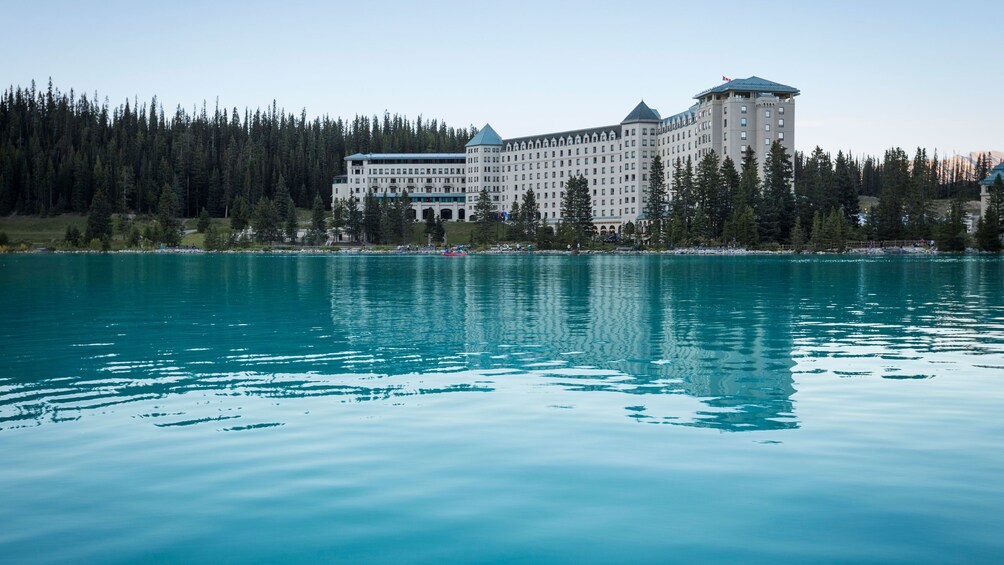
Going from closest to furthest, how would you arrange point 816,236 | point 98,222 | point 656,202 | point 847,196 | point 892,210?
1. point 816,236
2. point 892,210
3. point 847,196
4. point 656,202
5. point 98,222

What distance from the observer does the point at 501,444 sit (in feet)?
46.0

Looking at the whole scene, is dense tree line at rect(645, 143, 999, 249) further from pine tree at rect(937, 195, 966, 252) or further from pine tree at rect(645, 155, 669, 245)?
pine tree at rect(645, 155, 669, 245)

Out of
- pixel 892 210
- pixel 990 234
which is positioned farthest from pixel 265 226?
pixel 990 234

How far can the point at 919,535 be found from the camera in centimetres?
962

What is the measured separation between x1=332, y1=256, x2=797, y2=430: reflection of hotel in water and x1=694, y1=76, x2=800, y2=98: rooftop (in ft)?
448

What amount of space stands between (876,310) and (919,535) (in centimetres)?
3335

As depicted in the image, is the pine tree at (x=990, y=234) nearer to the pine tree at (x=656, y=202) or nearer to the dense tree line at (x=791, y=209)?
the dense tree line at (x=791, y=209)

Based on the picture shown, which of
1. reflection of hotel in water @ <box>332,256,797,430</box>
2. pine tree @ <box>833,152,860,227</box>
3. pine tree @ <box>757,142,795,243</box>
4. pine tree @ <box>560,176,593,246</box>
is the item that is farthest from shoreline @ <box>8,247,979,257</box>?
reflection of hotel in water @ <box>332,256,797,430</box>

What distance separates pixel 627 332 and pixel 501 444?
59.0 feet

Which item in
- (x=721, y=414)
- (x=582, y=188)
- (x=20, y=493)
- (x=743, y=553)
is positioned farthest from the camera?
(x=582, y=188)

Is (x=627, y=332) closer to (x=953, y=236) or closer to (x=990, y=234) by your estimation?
(x=953, y=236)

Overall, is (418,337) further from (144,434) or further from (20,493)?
(20,493)

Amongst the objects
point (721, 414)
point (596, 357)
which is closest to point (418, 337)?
point (596, 357)

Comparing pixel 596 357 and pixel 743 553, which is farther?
pixel 596 357
